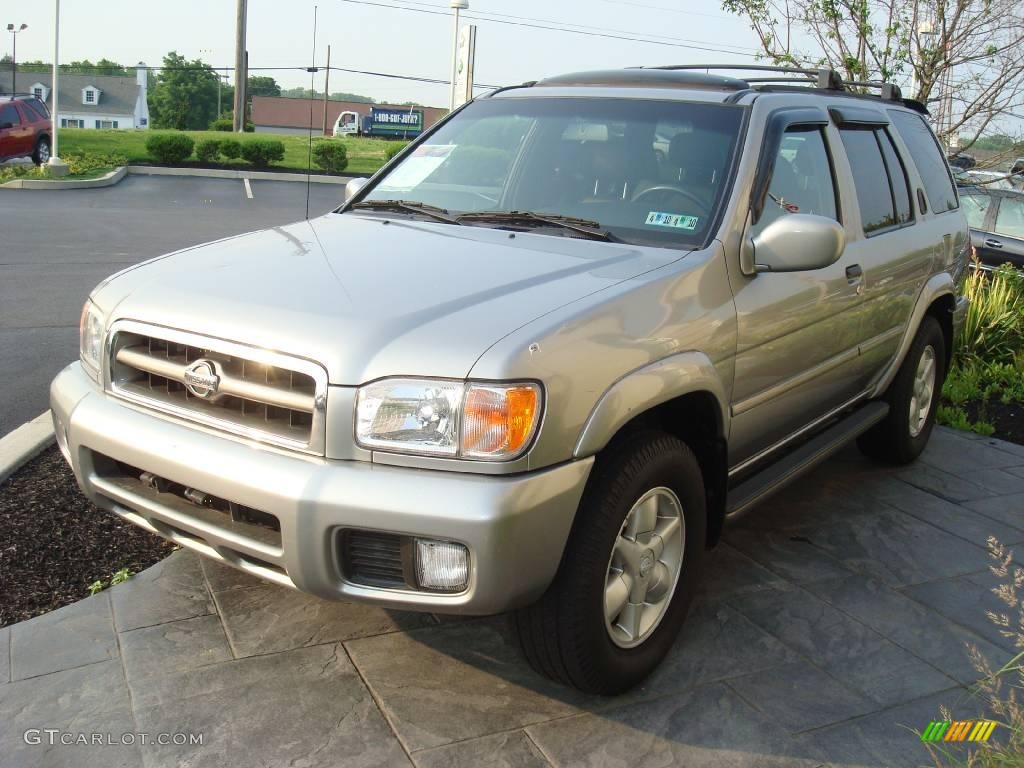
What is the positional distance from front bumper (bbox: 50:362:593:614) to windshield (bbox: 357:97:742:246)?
1265 millimetres

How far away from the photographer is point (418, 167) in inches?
172

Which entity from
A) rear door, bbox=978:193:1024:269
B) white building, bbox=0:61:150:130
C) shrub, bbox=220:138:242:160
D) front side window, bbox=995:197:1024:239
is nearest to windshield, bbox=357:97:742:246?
rear door, bbox=978:193:1024:269

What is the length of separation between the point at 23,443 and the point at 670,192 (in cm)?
324

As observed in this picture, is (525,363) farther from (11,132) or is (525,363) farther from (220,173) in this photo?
(220,173)

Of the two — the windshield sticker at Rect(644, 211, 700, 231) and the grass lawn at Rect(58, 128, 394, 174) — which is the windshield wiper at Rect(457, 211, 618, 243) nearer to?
the windshield sticker at Rect(644, 211, 700, 231)

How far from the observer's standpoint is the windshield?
3656mm

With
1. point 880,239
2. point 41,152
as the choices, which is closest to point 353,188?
point 880,239

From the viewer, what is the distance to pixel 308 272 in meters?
3.20

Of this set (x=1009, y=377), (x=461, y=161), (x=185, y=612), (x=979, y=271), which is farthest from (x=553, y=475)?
(x=979, y=271)

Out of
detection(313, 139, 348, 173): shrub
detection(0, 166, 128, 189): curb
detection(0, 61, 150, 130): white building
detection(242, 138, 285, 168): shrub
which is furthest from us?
detection(0, 61, 150, 130): white building

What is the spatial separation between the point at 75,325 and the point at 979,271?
7.70 meters

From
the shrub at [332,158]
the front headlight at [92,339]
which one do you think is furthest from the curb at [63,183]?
the front headlight at [92,339]

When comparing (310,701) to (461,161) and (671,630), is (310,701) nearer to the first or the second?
(671,630)

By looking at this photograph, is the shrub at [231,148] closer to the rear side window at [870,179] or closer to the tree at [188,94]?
the rear side window at [870,179]
